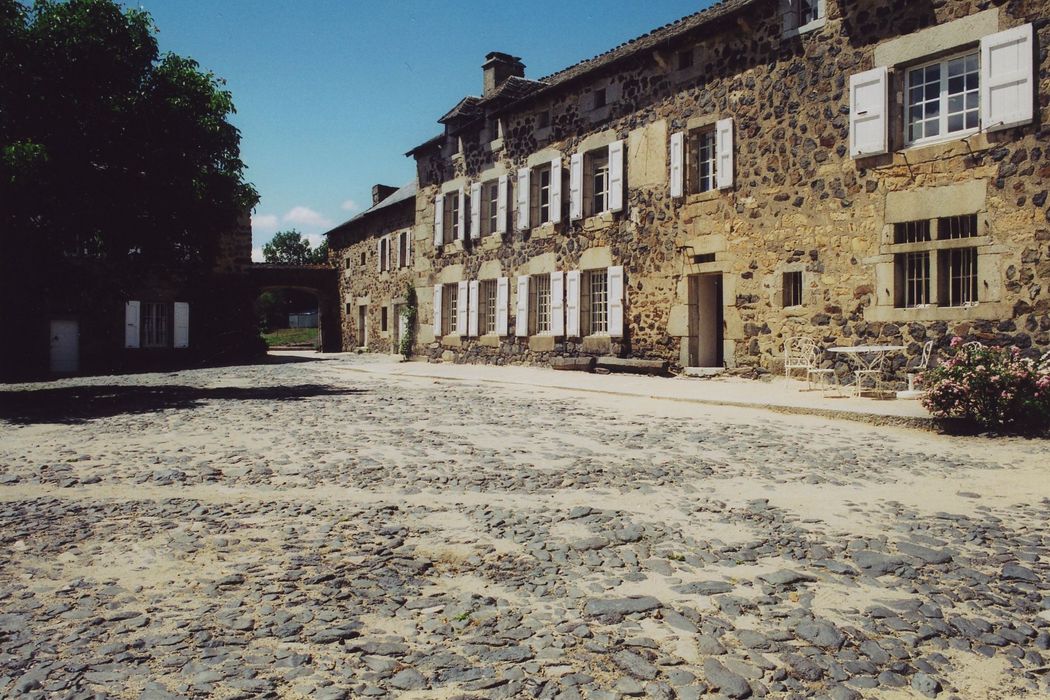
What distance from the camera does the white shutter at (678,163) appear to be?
45.7ft

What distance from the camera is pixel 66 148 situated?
11.0m

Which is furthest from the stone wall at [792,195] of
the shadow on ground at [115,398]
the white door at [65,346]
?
the white door at [65,346]

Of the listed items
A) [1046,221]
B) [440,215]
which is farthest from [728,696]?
[440,215]

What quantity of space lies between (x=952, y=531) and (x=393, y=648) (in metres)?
3.08

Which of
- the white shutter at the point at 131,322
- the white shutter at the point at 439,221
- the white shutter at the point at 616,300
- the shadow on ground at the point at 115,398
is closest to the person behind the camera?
the shadow on ground at the point at 115,398

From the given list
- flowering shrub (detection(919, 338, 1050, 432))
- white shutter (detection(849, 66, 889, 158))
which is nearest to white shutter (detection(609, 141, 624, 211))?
white shutter (detection(849, 66, 889, 158))

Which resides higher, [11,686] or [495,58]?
[495,58]

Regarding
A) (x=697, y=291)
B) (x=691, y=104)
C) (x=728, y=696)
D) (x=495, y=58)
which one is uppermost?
(x=495, y=58)

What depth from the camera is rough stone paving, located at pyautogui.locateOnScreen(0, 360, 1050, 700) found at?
2.32 meters

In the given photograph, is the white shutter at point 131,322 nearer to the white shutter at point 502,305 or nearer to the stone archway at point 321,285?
the stone archway at point 321,285

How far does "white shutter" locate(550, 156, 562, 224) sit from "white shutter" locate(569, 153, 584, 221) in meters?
0.32

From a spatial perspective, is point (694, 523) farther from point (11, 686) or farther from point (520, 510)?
point (11, 686)

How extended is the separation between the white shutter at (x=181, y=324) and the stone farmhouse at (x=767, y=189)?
8.98 meters

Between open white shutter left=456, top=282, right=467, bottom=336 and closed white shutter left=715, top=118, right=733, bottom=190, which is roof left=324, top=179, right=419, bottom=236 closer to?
open white shutter left=456, top=282, right=467, bottom=336
